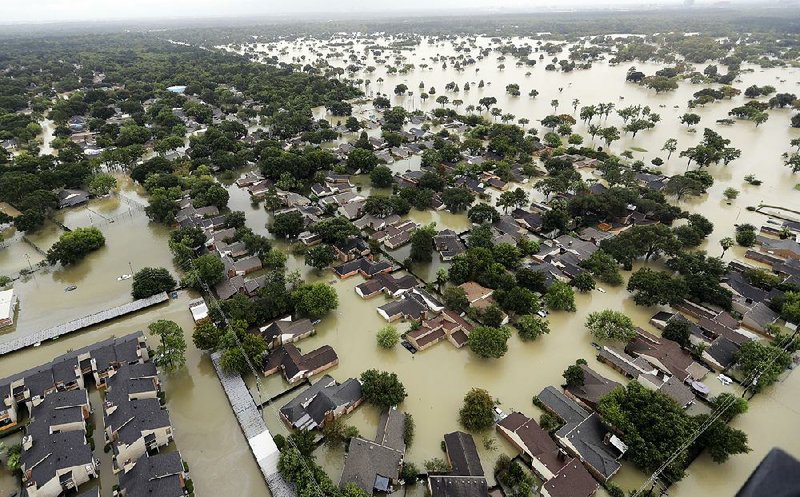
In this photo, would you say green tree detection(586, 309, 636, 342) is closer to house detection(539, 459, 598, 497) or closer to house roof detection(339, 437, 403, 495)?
house detection(539, 459, 598, 497)

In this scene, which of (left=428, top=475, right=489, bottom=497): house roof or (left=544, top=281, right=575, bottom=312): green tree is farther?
(left=544, top=281, right=575, bottom=312): green tree

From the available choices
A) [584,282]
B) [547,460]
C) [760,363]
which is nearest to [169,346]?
[547,460]

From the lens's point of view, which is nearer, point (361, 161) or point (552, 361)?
point (552, 361)

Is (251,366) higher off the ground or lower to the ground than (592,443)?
higher

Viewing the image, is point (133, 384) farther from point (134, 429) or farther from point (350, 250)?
point (350, 250)

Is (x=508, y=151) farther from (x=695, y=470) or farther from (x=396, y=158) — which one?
(x=695, y=470)

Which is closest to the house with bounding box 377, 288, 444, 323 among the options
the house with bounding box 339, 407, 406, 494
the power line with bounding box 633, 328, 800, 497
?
the house with bounding box 339, 407, 406, 494

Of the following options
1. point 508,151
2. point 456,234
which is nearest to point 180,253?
point 456,234
